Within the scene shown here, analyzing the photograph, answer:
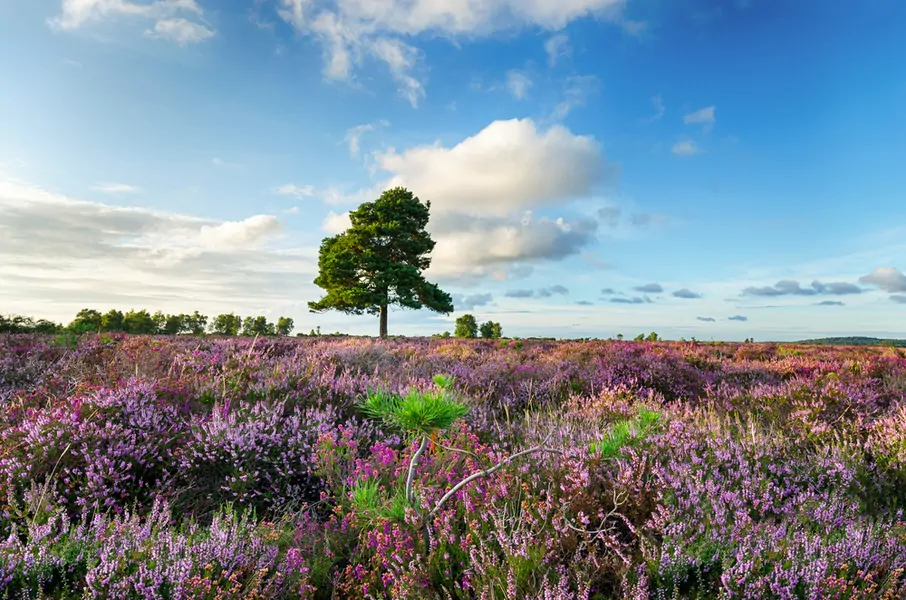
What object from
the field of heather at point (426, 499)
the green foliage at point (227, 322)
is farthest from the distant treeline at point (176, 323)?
the field of heather at point (426, 499)

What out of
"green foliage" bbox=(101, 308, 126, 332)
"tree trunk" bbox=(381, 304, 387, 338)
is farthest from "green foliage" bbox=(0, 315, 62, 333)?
"green foliage" bbox=(101, 308, 126, 332)

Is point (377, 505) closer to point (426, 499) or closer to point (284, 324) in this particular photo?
point (426, 499)

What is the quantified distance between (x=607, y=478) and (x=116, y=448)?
3417 mm

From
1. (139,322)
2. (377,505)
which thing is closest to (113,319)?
(139,322)

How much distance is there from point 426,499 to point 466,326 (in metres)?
35.6

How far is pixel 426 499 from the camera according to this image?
2.77 meters

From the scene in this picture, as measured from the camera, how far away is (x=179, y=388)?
196 inches

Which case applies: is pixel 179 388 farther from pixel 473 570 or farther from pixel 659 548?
pixel 659 548

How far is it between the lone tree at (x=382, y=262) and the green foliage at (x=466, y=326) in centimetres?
932

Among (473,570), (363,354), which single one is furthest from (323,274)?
(473,570)

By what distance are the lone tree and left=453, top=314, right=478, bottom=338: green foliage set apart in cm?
932

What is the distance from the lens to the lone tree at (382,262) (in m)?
26.6

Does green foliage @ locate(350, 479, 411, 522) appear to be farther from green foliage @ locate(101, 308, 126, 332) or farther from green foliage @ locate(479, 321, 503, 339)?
green foliage @ locate(101, 308, 126, 332)

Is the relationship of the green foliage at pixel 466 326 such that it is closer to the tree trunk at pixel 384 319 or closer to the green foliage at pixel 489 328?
the green foliage at pixel 489 328
